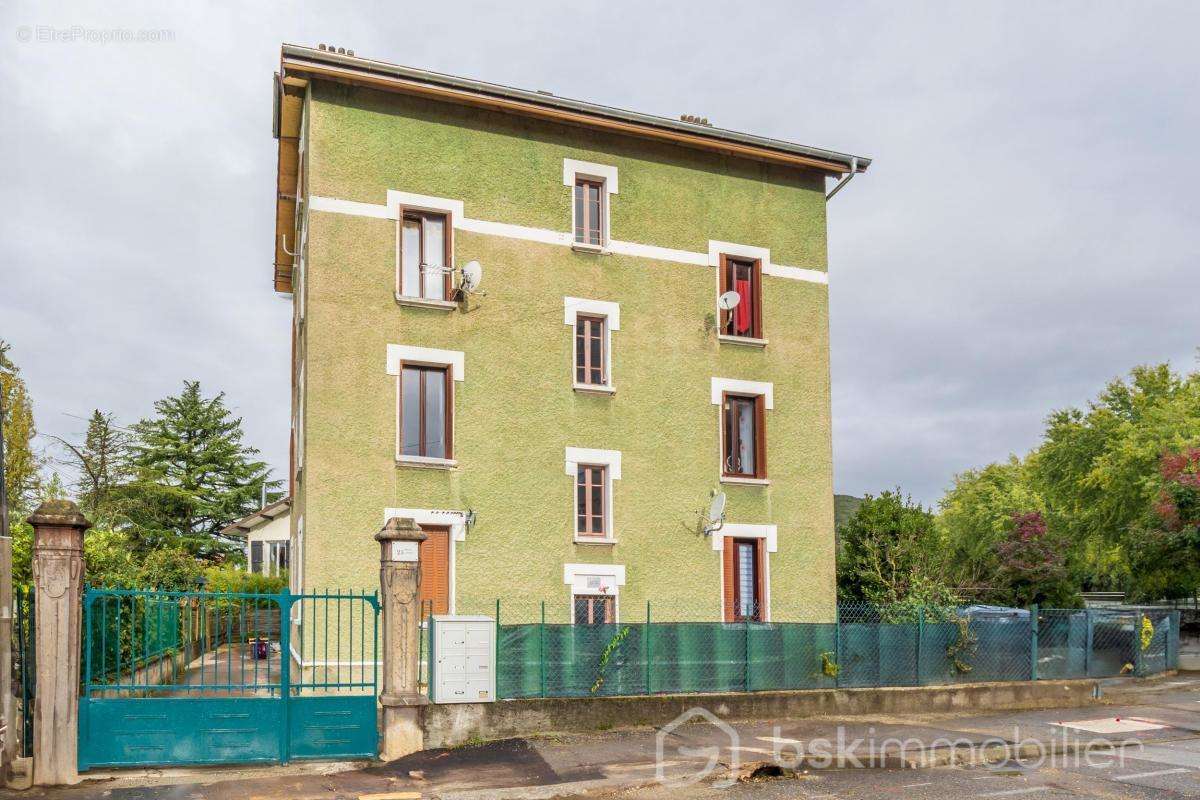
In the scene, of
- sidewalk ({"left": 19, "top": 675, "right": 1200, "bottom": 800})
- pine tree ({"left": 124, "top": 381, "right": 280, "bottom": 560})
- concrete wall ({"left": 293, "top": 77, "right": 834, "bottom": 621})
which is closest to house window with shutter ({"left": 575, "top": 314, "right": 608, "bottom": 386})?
concrete wall ({"left": 293, "top": 77, "right": 834, "bottom": 621})

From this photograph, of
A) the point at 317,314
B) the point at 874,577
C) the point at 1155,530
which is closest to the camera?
the point at 317,314

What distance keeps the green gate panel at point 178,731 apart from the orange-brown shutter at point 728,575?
11292mm

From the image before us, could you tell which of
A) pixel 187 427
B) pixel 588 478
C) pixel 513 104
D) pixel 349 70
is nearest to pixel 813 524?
pixel 588 478

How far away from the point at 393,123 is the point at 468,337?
443 centimetres

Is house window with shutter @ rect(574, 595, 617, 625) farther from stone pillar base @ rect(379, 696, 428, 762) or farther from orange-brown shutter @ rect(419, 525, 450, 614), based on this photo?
stone pillar base @ rect(379, 696, 428, 762)

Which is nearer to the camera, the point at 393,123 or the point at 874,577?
the point at 393,123

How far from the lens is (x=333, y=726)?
46.2ft

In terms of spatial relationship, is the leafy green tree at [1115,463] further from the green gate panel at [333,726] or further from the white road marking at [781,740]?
the green gate panel at [333,726]

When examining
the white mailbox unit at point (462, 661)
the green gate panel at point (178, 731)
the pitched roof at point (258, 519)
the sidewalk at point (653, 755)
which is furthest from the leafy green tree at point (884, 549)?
the pitched roof at point (258, 519)

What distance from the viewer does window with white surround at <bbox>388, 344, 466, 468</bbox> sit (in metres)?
20.7

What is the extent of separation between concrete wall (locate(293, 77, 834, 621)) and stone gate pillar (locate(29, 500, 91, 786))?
22.3 ft

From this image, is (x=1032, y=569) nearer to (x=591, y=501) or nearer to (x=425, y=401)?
(x=591, y=501)

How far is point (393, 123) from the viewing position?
69.4 feet

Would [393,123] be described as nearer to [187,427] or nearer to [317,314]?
[317,314]
